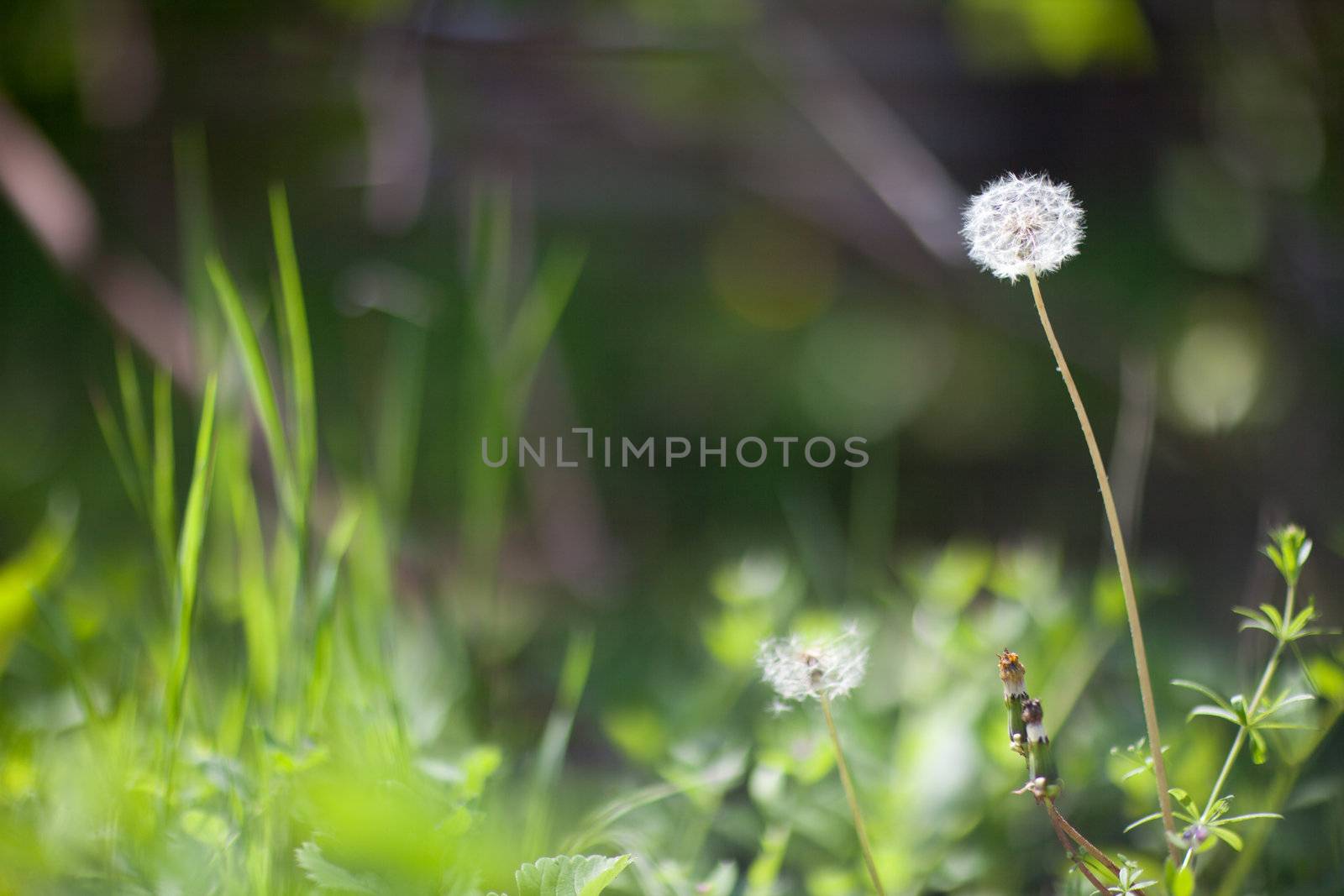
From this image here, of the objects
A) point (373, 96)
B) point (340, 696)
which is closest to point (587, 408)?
point (373, 96)

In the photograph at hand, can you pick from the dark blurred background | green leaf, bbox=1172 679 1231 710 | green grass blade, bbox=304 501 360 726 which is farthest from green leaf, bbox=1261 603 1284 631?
the dark blurred background

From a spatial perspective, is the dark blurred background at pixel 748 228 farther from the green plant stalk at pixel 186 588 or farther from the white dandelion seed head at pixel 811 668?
the white dandelion seed head at pixel 811 668

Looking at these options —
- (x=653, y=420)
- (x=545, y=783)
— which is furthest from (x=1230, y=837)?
(x=653, y=420)

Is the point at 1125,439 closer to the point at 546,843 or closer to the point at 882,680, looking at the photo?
the point at 882,680

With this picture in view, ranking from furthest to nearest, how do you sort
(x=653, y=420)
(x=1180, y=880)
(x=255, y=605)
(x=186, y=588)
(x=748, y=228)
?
(x=748, y=228) < (x=653, y=420) < (x=255, y=605) < (x=186, y=588) < (x=1180, y=880)

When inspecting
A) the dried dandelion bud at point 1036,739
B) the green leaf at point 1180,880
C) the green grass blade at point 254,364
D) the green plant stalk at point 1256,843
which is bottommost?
the green plant stalk at point 1256,843

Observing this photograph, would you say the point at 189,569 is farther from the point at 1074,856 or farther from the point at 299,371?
the point at 1074,856

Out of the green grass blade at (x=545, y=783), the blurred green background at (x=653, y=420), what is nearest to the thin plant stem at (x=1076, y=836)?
the blurred green background at (x=653, y=420)
